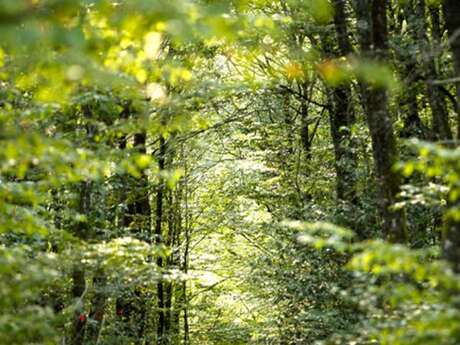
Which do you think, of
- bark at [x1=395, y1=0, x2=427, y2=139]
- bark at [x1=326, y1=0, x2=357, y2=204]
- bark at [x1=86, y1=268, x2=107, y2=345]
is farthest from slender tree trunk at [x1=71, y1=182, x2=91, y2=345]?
bark at [x1=395, y1=0, x2=427, y2=139]

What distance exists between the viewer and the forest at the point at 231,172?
429 cm

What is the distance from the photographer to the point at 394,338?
421cm

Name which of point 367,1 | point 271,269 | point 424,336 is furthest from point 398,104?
point 424,336

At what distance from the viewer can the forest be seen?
429cm

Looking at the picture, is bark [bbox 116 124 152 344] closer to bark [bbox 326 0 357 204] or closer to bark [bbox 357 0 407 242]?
bark [bbox 326 0 357 204]

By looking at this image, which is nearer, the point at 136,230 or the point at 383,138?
the point at 383,138

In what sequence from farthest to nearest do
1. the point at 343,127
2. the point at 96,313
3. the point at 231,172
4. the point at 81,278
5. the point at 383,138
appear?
1. the point at 231,172
2. the point at 96,313
3. the point at 81,278
4. the point at 343,127
5. the point at 383,138

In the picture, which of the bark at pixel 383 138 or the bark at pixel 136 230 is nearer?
the bark at pixel 383 138

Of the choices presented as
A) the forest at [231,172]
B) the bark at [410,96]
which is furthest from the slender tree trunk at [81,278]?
the bark at [410,96]

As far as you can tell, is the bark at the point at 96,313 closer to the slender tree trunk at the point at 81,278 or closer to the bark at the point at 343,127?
the slender tree trunk at the point at 81,278

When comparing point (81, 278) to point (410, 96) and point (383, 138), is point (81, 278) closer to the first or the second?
point (383, 138)

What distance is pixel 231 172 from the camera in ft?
49.2

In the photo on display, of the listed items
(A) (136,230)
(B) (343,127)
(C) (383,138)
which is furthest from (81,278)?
(C) (383,138)

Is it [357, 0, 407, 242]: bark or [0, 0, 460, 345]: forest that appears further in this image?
[357, 0, 407, 242]: bark
